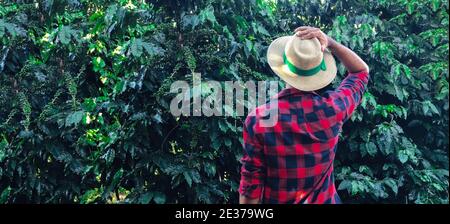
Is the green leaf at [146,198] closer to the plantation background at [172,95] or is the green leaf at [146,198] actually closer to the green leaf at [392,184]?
the plantation background at [172,95]

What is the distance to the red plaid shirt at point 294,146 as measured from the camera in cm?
165

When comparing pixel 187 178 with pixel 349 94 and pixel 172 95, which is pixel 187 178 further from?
pixel 349 94

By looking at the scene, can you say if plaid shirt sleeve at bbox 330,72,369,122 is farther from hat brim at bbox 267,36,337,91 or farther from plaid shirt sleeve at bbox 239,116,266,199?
plaid shirt sleeve at bbox 239,116,266,199

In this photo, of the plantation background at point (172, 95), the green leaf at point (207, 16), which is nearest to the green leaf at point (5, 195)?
the plantation background at point (172, 95)

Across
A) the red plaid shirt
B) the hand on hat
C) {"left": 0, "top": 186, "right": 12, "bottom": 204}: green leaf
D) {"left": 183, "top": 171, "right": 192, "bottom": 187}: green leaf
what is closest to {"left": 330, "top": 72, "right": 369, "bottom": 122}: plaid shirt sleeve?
the red plaid shirt

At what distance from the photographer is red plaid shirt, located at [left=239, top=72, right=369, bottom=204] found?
1.65 m

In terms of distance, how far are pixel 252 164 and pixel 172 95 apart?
2.91ft

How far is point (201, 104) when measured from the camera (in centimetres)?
240

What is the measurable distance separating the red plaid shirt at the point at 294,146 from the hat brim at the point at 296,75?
0.11ft

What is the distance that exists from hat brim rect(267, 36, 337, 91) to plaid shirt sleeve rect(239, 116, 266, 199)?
0.18 metres
